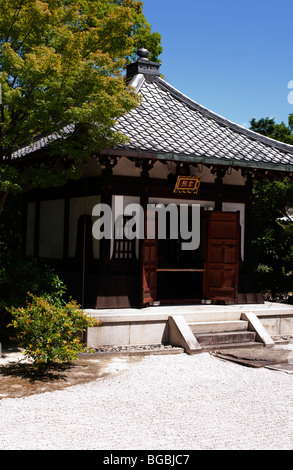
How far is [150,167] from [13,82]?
352 cm

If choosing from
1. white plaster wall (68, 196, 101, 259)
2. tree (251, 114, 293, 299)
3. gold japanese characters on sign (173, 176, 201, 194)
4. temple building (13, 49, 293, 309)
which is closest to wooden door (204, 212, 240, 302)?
temple building (13, 49, 293, 309)

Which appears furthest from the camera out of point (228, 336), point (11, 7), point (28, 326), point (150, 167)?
point (150, 167)

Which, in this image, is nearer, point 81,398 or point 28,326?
point 81,398

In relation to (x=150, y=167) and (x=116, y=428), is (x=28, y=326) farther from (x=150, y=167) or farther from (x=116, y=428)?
(x=150, y=167)

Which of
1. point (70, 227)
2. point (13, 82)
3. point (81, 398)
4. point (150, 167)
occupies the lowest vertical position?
point (81, 398)

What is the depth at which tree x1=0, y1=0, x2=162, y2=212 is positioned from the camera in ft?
29.9

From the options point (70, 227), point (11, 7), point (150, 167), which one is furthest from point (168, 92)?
point (11, 7)

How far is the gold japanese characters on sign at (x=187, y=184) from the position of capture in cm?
1203

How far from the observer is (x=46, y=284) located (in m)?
10.1

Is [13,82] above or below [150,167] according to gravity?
above

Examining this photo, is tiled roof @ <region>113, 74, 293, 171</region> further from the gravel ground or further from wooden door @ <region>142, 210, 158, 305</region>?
the gravel ground

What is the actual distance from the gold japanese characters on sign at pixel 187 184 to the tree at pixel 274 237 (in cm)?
498

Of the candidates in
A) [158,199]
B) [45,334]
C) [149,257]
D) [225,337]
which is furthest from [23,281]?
[225,337]

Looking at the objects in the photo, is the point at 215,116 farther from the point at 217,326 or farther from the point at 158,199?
the point at 217,326
